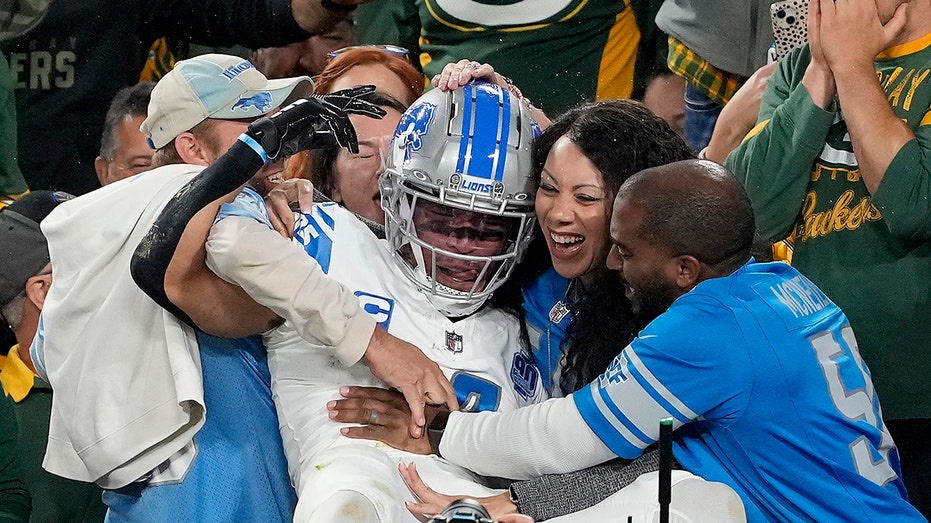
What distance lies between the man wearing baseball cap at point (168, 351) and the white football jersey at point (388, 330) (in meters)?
0.09

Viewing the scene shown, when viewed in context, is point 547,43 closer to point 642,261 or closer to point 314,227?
point 314,227

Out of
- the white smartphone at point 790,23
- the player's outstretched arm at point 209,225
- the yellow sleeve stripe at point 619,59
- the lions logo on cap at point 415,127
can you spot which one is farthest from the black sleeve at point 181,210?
the yellow sleeve stripe at point 619,59

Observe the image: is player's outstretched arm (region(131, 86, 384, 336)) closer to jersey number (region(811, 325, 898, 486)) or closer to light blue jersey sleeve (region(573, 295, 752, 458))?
light blue jersey sleeve (region(573, 295, 752, 458))

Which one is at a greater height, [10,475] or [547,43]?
[547,43]

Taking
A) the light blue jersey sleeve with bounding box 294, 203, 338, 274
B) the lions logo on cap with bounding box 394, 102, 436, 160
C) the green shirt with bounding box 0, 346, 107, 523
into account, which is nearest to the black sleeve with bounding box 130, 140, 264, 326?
the light blue jersey sleeve with bounding box 294, 203, 338, 274

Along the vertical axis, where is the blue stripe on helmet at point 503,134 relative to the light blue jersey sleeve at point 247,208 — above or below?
above

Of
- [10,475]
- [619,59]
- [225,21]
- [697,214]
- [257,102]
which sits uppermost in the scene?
[697,214]

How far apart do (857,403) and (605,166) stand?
659mm

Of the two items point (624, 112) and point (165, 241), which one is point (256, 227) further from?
point (624, 112)

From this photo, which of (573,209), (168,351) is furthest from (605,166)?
(168,351)

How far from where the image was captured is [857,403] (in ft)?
6.88

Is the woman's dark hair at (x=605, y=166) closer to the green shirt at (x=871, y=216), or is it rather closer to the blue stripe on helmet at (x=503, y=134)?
the blue stripe on helmet at (x=503, y=134)

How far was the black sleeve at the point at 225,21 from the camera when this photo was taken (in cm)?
381

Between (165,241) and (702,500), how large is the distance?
3.14 ft
